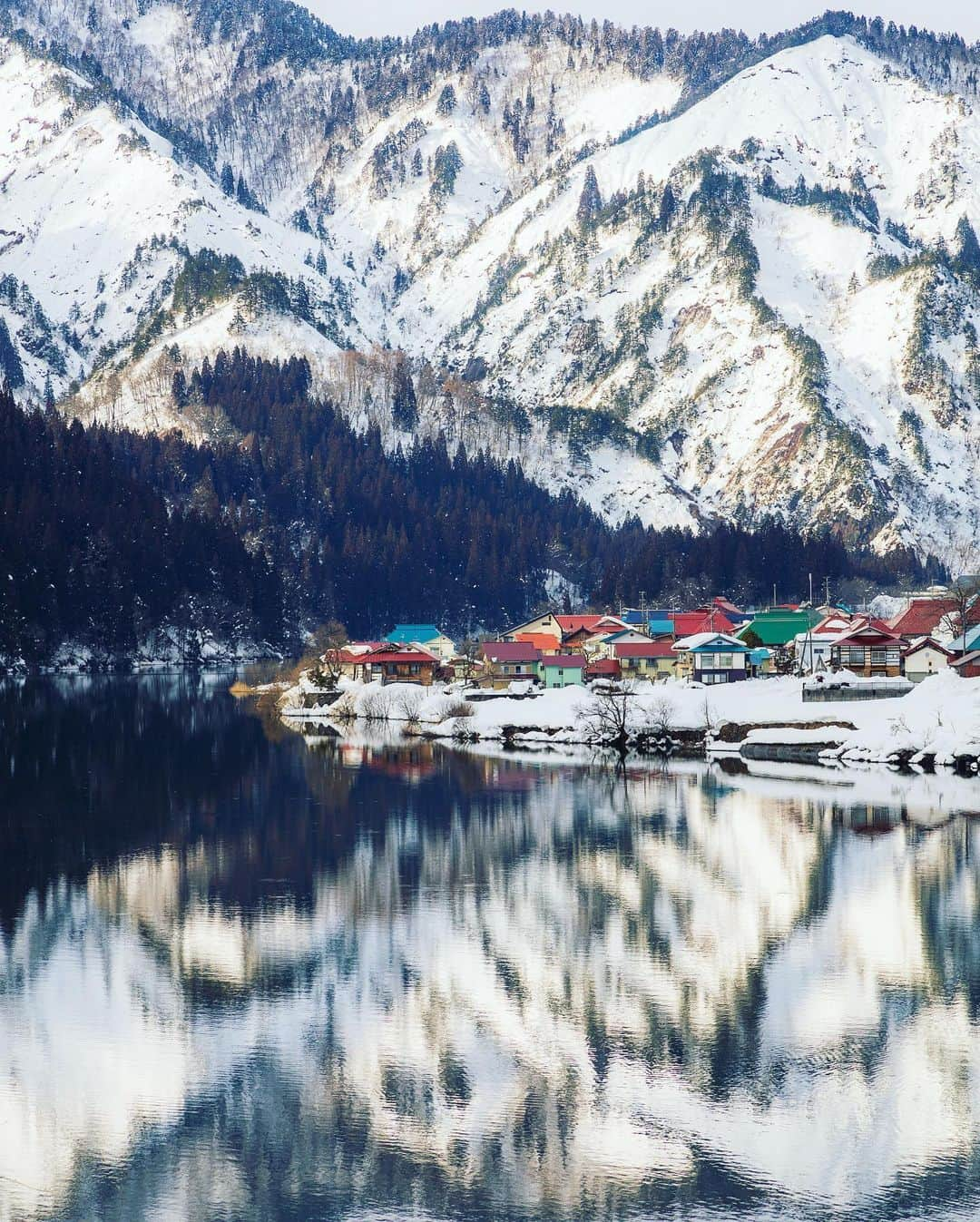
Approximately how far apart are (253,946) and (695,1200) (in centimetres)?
1781

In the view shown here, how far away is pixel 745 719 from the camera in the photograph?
89375 mm

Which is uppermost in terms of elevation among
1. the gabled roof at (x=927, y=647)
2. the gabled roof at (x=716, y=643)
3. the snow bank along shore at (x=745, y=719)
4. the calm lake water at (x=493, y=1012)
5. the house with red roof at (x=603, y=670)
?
the gabled roof at (x=716, y=643)

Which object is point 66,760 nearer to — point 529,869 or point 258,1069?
point 529,869

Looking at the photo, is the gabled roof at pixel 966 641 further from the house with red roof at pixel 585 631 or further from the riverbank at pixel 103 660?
the riverbank at pixel 103 660

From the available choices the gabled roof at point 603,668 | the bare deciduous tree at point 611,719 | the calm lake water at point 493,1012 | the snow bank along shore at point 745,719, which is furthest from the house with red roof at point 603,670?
the calm lake water at point 493,1012

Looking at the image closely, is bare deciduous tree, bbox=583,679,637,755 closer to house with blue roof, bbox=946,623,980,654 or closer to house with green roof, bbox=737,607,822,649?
house with blue roof, bbox=946,623,980,654

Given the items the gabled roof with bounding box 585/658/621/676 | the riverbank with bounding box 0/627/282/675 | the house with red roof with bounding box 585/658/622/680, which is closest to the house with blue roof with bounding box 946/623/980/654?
the house with red roof with bounding box 585/658/622/680

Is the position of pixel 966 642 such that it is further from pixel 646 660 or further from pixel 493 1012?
pixel 493 1012

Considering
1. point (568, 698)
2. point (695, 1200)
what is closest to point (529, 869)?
point (695, 1200)

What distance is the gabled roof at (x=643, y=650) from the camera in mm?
129875

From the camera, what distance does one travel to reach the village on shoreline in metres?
83.0

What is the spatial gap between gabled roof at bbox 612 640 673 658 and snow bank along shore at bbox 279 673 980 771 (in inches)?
622

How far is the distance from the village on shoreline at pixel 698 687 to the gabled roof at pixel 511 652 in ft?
0.53

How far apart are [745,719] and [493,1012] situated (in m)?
56.2
